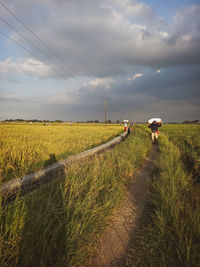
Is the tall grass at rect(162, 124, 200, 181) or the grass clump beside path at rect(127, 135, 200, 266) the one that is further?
the tall grass at rect(162, 124, 200, 181)

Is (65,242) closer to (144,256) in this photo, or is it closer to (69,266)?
(69,266)

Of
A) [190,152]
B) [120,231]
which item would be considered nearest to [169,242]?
[120,231]

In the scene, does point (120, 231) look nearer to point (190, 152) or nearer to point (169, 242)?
point (169, 242)

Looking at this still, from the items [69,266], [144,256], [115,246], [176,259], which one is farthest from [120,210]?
[69,266]

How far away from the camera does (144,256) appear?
5.47ft

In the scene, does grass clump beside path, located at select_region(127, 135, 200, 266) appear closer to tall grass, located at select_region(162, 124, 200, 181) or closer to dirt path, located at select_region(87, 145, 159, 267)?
dirt path, located at select_region(87, 145, 159, 267)

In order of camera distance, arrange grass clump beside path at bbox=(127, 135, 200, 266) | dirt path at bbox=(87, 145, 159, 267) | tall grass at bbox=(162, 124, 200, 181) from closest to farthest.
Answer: grass clump beside path at bbox=(127, 135, 200, 266) < dirt path at bbox=(87, 145, 159, 267) < tall grass at bbox=(162, 124, 200, 181)

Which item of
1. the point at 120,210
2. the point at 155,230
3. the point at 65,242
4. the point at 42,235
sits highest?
the point at 42,235

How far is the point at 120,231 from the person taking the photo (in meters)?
2.18

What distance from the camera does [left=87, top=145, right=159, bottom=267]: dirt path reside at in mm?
1710

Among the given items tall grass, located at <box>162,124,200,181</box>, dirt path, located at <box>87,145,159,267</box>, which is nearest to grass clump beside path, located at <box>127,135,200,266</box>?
dirt path, located at <box>87,145,159,267</box>

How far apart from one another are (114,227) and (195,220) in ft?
4.16

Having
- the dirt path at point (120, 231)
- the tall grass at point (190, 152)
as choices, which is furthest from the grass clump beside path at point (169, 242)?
the tall grass at point (190, 152)

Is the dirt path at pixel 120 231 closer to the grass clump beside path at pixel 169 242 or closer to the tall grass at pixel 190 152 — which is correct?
the grass clump beside path at pixel 169 242
